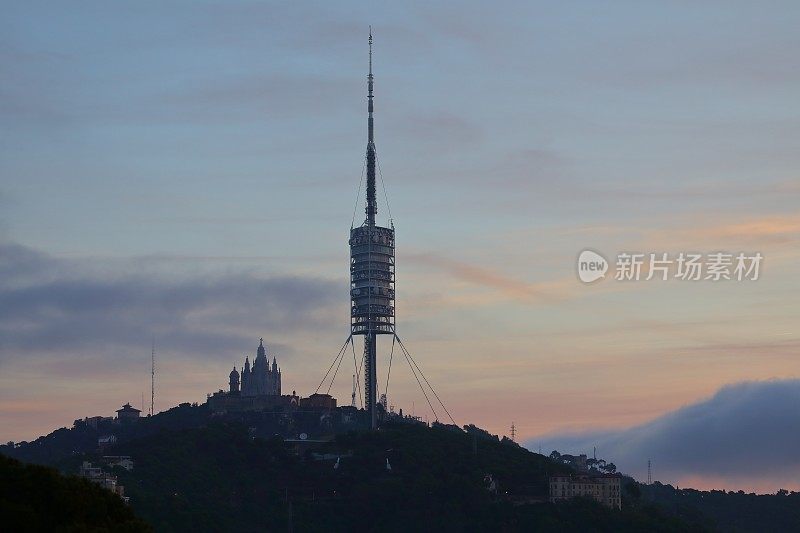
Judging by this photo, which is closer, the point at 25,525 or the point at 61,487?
the point at 25,525

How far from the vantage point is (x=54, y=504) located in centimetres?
8781

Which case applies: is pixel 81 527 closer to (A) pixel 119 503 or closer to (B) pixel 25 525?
(B) pixel 25 525

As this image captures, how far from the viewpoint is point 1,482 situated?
295 feet

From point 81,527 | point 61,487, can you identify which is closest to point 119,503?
point 61,487

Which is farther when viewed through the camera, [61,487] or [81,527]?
[61,487]

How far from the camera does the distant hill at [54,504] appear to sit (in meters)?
83.9

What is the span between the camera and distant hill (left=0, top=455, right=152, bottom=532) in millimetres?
83938

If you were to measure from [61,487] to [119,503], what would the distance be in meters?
4.23

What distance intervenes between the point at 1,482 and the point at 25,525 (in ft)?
23.4

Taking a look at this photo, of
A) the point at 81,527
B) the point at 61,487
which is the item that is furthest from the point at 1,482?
the point at 81,527

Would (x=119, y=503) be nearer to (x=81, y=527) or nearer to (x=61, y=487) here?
(x=61, y=487)

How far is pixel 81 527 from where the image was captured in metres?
82.0

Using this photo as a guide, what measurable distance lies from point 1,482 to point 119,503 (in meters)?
6.90

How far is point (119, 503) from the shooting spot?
92438 millimetres
